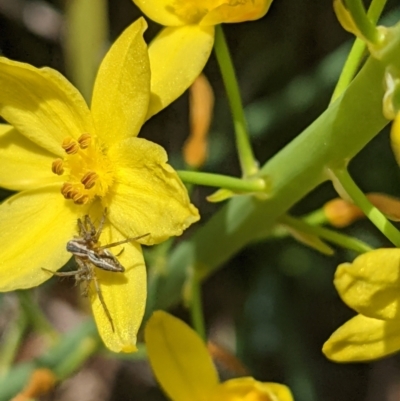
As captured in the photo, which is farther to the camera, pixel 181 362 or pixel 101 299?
pixel 181 362

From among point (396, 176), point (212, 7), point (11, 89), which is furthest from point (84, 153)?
point (396, 176)

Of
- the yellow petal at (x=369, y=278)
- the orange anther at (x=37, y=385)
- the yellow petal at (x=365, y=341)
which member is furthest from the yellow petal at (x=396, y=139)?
the orange anther at (x=37, y=385)

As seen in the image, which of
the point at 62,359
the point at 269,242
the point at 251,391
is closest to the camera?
the point at 251,391

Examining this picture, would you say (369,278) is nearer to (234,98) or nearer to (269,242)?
(234,98)

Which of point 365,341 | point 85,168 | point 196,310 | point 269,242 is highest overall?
point 85,168

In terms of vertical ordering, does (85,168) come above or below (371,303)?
above

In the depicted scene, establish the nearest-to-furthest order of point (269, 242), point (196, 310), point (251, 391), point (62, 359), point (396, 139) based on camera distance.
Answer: point (396, 139)
point (251, 391)
point (196, 310)
point (62, 359)
point (269, 242)

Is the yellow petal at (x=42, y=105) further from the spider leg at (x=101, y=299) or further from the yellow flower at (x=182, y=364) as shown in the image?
the yellow flower at (x=182, y=364)

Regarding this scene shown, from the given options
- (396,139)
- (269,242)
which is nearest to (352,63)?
(396,139)

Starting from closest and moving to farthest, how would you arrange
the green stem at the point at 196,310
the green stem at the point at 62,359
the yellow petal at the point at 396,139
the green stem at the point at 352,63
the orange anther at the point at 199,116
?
the yellow petal at the point at 396,139
the green stem at the point at 352,63
the green stem at the point at 196,310
the orange anther at the point at 199,116
the green stem at the point at 62,359
